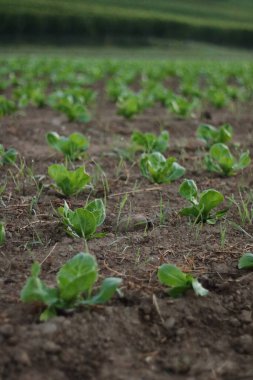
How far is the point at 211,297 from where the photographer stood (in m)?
2.00

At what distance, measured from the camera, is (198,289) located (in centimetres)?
196

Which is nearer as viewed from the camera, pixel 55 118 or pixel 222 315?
pixel 222 315

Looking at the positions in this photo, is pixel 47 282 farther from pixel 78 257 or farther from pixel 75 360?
pixel 75 360

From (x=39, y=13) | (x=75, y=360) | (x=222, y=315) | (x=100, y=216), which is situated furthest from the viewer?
(x=39, y=13)

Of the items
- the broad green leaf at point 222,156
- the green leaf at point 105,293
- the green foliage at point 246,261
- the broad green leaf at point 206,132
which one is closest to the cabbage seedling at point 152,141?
the broad green leaf at point 206,132

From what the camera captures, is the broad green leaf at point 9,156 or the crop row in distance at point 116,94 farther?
the crop row in distance at point 116,94

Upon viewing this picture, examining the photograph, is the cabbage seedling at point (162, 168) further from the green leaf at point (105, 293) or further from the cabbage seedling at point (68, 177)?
the green leaf at point (105, 293)

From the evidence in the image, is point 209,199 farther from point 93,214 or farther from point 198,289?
point 198,289

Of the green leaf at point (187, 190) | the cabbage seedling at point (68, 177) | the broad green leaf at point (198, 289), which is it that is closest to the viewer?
the broad green leaf at point (198, 289)

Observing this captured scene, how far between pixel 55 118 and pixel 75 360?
461cm

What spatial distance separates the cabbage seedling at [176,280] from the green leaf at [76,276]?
0.29 metres

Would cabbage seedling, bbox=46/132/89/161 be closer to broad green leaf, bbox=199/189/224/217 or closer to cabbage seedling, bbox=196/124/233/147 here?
cabbage seedling, bbox=196/124/233/147

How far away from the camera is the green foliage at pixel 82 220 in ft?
7.68

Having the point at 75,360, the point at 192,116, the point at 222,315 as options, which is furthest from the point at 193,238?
the point at 192,116
